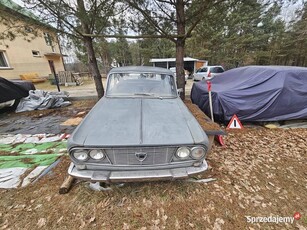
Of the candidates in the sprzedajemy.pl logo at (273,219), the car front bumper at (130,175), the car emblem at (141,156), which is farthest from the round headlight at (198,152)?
the sprzedajemy.pl logo at (273,219)

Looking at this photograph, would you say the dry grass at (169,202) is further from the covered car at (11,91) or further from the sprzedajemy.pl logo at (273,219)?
the covered car at (11,91)

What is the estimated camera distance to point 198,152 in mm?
1887

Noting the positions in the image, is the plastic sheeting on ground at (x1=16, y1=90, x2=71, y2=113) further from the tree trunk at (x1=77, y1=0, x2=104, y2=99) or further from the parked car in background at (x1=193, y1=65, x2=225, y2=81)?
the parked car in background at (x1=193, y1=65, x2=225, y2=81)

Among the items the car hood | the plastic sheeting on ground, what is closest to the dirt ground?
the car hood

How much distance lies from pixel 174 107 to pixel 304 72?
4.43 m

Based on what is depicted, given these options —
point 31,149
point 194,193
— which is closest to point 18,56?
point 31,149

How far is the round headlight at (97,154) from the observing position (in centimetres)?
180

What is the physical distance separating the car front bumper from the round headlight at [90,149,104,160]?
0.17 m

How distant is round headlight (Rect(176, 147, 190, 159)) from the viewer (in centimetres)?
186

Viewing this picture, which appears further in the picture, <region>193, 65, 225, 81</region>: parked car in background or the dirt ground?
<region>193, 65, 225, 81</region>: parked car in background

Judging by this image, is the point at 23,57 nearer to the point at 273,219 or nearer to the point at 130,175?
the point at 130,175

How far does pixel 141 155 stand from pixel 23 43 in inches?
735

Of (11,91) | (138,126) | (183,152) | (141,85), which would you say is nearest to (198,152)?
(183,152)

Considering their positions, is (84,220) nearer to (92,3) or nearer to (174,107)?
(174,107)
